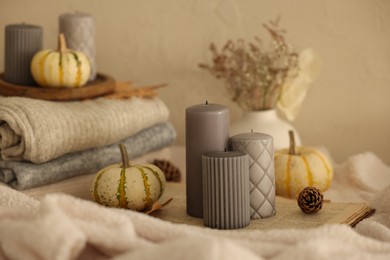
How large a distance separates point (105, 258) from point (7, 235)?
0.11 metres

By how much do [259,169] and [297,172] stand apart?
197mm

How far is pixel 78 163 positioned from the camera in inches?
52.8

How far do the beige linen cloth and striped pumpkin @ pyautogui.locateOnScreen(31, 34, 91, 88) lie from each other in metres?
0.40

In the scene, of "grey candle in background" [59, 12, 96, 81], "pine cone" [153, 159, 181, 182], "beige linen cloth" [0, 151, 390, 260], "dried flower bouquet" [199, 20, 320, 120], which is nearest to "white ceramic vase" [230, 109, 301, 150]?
"dried flower bouquet" [199, 20, 320, 120]

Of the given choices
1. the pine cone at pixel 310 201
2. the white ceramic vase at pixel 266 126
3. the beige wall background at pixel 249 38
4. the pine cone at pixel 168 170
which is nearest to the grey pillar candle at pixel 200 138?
the pine cone at pixel 310 201

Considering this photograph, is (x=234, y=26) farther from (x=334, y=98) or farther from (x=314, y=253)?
(x=314, y=253)

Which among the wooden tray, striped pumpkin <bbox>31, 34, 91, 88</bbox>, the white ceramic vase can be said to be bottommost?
the white ceramic vase

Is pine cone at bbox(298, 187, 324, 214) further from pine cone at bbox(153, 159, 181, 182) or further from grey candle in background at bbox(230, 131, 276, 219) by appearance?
pine cone at bbox(153, 159, 181, 182)

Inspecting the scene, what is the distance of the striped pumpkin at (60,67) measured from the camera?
1.40 metres

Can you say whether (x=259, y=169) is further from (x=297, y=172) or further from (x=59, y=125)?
(x=59, y=125)

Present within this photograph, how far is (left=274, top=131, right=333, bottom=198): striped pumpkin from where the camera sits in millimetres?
1362

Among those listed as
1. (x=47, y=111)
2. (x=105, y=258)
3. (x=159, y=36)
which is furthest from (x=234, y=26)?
A: (x=105, y=258)

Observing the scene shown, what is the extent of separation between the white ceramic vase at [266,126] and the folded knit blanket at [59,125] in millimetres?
211

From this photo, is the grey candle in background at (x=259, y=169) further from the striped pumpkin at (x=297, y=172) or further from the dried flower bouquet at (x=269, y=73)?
the dried flower bouquet at (x=269, y=73)
